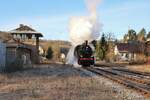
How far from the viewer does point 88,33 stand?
5381 centimetres

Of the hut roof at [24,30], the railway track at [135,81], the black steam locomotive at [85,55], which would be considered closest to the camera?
the railway track at [135,81]

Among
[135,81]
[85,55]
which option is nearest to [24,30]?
[85,55]

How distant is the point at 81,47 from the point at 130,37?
127 m

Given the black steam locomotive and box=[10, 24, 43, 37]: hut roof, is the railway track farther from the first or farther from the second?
box=[10, 24, 43, 37]: hut roof

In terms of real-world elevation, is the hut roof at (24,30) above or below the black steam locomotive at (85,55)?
above

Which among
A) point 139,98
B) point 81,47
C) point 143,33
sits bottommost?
point 139,98

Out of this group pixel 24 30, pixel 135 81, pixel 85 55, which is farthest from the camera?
pixel 24 30

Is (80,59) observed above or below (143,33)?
below

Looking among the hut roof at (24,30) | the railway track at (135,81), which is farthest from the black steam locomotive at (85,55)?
the hut roof at (24,30)

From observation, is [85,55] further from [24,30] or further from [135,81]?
[24,30]

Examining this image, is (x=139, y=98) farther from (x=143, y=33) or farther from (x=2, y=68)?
(x=143, y=33)

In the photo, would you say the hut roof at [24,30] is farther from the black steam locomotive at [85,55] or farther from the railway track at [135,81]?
→ the railway track at [135,81]

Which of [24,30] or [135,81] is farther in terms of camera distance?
[24,30]

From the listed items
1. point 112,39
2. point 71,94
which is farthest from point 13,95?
point 112,39
